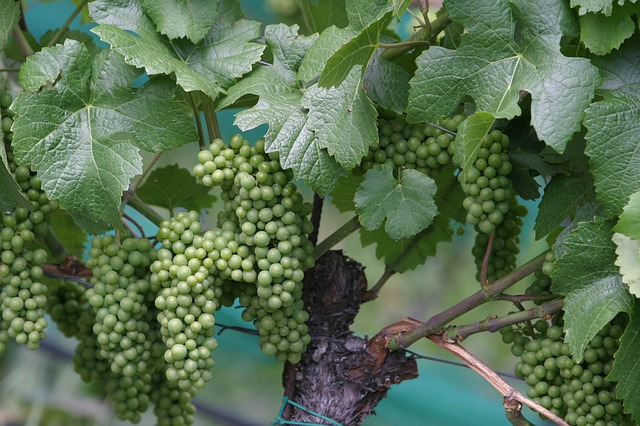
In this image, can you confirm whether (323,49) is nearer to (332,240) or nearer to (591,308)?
(332,240)

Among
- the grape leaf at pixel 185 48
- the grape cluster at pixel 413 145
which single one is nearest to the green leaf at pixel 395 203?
the grape cluster at pixel 413 145

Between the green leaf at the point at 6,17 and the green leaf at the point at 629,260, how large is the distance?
37.3 inches

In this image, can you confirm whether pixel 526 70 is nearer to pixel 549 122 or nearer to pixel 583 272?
pixel 549 122

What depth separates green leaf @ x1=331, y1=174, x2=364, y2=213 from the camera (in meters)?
1.41

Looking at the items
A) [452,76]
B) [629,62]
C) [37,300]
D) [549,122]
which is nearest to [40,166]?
[37,300]

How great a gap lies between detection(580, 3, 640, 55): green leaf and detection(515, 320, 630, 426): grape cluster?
390mm

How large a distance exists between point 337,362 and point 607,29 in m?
0.71

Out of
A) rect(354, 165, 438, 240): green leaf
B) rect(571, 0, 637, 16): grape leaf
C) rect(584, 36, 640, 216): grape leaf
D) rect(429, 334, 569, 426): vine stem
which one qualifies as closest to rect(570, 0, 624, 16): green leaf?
rect(571, 0, 637, 16): grape leaf

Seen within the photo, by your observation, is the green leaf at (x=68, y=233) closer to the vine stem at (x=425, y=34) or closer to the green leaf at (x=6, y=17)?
the green leaf at (x=6, y=17)

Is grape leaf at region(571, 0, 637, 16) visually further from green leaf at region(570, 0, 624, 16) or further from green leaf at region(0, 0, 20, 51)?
green leaf at region(0, 0, 20, 51)

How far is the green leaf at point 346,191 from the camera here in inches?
55.6

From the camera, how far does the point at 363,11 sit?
1153 mm

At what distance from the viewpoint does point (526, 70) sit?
3.56 feet

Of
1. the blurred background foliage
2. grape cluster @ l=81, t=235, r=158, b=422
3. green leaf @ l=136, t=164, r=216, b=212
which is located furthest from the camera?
the blurred background foliage
